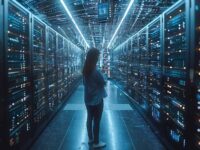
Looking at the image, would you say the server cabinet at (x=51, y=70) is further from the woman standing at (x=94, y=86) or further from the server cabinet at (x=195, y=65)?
the server cabinet at (x=195, y=65)

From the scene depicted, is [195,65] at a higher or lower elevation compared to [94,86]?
higher

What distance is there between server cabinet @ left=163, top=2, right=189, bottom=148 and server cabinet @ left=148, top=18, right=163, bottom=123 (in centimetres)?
41

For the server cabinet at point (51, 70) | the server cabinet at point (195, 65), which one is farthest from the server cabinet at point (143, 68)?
the server cabinet at point (195, 65)

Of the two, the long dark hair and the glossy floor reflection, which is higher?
the long dark hair

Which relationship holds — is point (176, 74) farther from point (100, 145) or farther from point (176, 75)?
point (100, 145)

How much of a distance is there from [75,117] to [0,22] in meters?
4.34

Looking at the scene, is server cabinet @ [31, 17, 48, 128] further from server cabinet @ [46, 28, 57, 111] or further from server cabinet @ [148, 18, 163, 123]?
server cabinet @ [148, 18, 163, 123]

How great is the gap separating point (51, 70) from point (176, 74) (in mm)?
4023

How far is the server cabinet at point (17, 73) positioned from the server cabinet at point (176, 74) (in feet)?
7.39

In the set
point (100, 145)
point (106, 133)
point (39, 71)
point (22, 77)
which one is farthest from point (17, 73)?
point (106, 133)

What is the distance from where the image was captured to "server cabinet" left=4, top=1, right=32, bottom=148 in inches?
159

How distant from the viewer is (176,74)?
4500 millimetres

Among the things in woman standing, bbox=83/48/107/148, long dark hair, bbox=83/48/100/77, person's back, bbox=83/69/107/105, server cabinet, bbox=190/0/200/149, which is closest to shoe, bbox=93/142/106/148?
woman standing, bbox=83/48/107/148

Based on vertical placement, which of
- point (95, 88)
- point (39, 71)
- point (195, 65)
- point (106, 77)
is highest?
point (195, 65)
